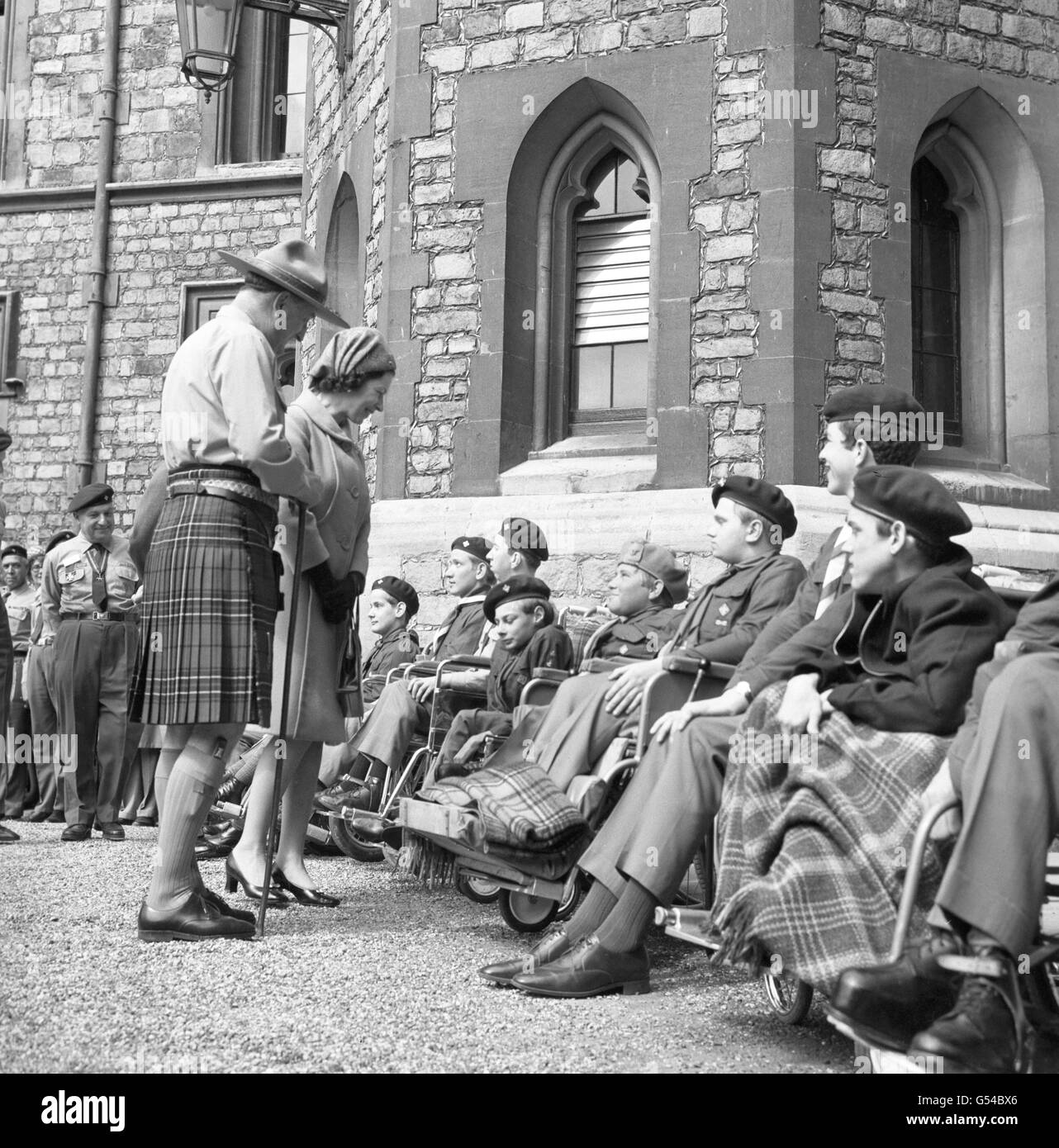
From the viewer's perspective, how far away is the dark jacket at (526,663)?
22.0 ft

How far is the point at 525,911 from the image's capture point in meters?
5.51

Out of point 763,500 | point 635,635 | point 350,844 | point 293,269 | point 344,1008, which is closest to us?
point 344,1008

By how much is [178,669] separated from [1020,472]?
739 centimetres

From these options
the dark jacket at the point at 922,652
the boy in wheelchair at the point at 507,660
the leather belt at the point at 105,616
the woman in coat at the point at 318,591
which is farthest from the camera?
the leather belt at the point at 105,616

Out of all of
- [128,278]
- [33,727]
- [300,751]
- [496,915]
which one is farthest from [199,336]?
[128,278]

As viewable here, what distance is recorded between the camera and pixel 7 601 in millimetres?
11633

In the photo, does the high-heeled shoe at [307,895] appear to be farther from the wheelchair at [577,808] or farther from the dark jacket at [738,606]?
the dark jacket at [738,606]

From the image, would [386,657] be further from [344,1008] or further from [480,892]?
[344,1008]

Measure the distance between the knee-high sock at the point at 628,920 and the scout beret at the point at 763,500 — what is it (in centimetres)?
194

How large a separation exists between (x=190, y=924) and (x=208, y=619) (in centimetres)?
100

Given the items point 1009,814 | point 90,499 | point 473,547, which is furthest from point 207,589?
point 90,499

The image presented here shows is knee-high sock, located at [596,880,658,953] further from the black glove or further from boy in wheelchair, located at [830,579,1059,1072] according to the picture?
the black glove

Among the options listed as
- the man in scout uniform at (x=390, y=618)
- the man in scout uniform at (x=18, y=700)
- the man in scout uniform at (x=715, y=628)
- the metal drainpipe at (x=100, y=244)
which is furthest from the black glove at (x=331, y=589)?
the metal drainpipe at (x=100, y=244)
